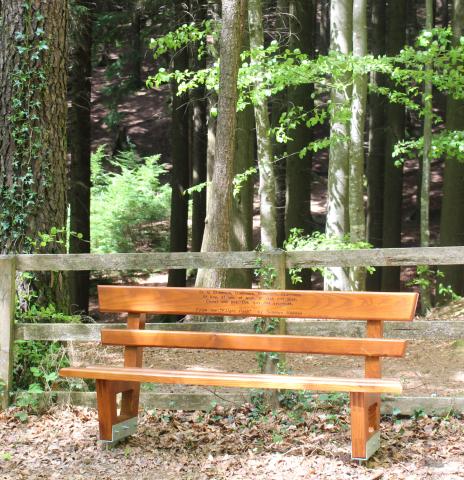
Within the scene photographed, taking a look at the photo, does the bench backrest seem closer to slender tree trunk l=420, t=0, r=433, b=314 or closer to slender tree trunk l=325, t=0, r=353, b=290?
slender tree trunk l=325, t=0, r=353, b=290

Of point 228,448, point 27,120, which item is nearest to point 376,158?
point 27,120

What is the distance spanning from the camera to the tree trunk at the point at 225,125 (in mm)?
9969

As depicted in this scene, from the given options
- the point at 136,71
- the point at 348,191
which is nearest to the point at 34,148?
the point at 348,191

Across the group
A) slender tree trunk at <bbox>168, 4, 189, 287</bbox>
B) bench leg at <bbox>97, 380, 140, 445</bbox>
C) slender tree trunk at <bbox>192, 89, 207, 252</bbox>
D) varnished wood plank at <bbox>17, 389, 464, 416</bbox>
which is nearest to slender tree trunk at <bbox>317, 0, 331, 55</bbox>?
slender tree trunk at <bbox>192, 89, 207, 252</bbox>

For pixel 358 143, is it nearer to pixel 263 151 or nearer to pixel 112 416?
pixel 263 151

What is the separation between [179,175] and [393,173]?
5.41 meters

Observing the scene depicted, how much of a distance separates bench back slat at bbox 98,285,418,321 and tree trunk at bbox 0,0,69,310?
158 centimetres

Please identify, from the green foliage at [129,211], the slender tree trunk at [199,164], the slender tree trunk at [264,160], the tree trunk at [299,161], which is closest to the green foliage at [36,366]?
the slender tree trunk at [264,160]

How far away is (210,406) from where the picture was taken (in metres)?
6.07

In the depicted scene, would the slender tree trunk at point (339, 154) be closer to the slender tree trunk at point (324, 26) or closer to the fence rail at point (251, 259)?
the fence rail at point (251, 259)

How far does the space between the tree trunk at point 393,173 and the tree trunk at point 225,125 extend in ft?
29.0

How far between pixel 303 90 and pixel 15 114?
476 inches

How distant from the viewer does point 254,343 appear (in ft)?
17.3

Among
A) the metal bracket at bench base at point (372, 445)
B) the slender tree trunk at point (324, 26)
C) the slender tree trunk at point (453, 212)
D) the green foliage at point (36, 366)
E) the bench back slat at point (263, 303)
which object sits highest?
the slender tree trunk at point (324, 26)
